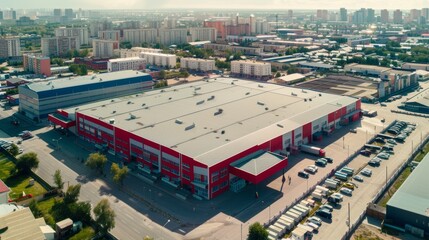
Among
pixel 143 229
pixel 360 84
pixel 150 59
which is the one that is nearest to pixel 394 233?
pixel 143 229

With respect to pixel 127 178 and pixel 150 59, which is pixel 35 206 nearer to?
pixel 127 178

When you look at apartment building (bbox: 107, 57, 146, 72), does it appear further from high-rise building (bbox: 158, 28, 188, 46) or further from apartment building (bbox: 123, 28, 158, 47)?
high-rise building (bbox: 158, 28, 188, 46)

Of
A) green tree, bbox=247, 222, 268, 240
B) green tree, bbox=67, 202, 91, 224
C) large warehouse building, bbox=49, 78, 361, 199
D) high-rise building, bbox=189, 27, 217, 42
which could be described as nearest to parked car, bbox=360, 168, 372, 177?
large warehouse building, bbox=49, 78, 361, 199

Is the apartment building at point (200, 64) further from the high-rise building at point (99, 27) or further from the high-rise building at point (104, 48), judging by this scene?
the high-rise building at point (99, 27)

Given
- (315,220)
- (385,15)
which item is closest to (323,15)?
(385,15)

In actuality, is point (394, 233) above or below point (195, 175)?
below

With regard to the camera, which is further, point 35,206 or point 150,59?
point 150,59

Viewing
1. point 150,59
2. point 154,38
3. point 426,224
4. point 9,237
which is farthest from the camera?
point 154,38
